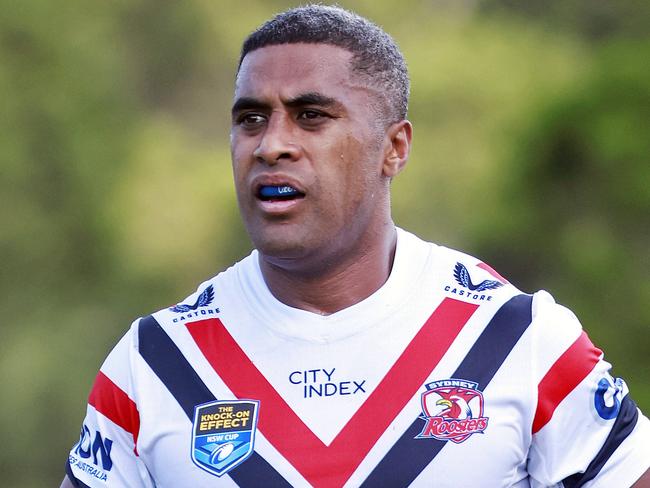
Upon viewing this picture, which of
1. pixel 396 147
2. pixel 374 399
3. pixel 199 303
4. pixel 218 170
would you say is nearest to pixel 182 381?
pixel 199 303

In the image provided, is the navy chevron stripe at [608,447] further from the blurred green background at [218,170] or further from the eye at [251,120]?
the blurred green background at [218,170]

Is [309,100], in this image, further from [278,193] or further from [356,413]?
[356,413]

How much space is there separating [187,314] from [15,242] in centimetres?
1231

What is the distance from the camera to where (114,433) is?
410 centimetres

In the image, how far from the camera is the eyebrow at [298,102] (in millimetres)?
4059

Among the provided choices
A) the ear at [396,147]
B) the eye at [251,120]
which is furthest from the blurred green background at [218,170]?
the eye at [251,120]

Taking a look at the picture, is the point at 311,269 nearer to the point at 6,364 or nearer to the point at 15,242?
the point at 6,364

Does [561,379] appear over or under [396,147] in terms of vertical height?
under

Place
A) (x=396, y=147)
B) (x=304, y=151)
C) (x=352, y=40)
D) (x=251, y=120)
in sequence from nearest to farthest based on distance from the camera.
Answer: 1. (x=304, y=151)
2. (x=251, y=120)
3. (x=352, y=40)
4. (x=396, y=147)

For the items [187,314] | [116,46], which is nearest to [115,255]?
[116,46]

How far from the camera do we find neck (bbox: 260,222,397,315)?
4219mm

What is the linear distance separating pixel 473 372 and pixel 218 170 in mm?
12293

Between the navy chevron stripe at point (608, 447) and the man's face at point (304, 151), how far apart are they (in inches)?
36.2

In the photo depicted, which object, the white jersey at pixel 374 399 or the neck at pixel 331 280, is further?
the neck at pixel 331 280
